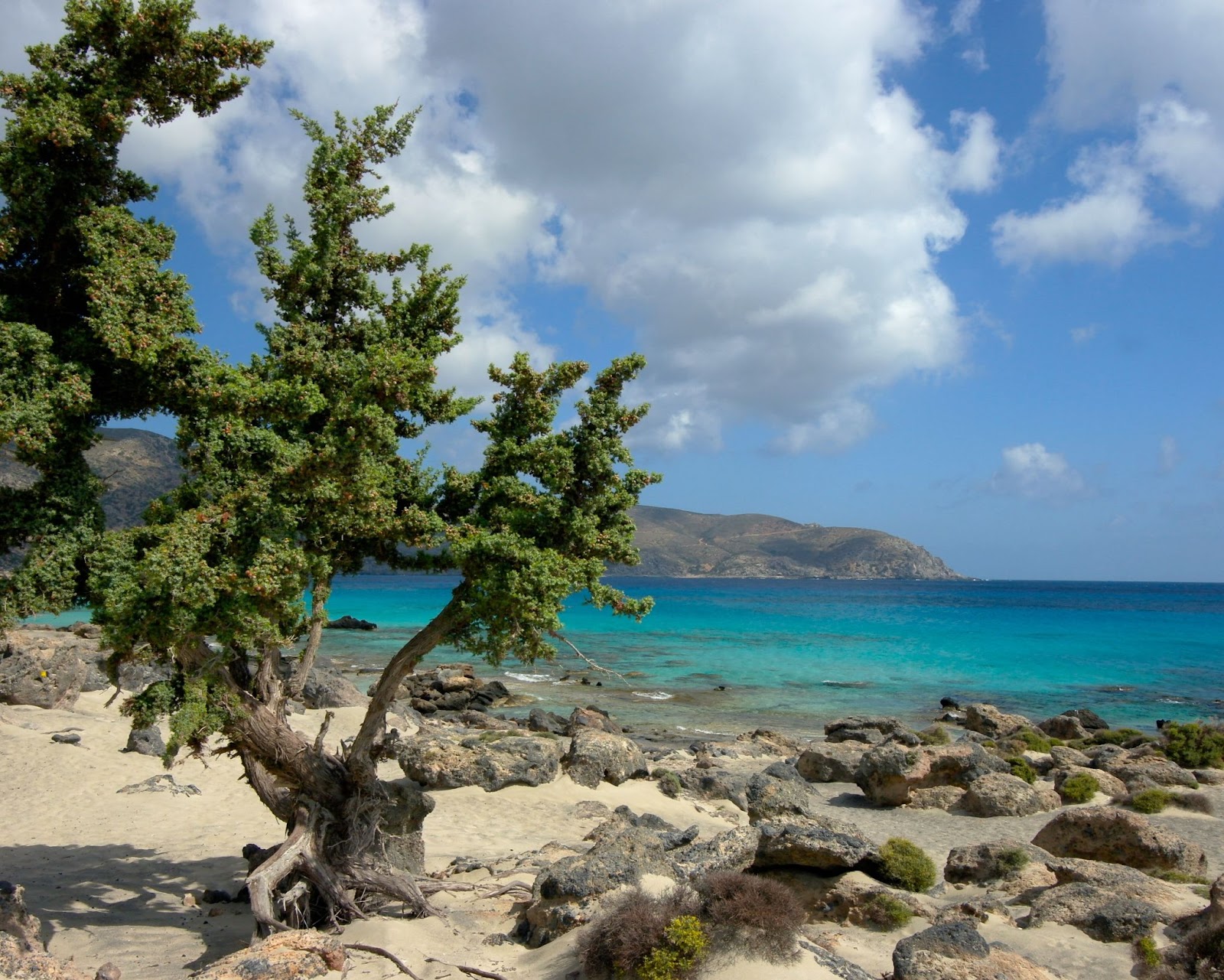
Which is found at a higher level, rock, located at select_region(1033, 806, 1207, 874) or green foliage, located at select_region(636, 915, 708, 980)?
green foliage, located at select_region(636, 915, 708, 980)

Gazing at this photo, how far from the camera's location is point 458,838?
16531 mm

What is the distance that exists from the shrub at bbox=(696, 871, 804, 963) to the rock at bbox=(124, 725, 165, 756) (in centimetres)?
1710

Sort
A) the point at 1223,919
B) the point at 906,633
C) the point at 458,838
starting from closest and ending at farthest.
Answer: the point at 1223,919 < the point at 458,838 < the point at 906,633

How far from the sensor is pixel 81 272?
9.83 metres

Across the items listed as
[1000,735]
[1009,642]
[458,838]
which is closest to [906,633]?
[1009,642]

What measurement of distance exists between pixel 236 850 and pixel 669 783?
10.4 m

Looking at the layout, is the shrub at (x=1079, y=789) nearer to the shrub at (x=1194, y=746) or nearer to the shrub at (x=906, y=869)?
the shrub at (x=1194, y=746)

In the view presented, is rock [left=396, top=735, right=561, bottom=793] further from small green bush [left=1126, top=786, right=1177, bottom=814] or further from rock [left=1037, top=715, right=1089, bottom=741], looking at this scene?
rock [left=1037, top=715, right=1089, bottom=741]

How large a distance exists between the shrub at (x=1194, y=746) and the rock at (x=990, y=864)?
16971 millimetres

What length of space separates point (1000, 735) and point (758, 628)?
54.0m

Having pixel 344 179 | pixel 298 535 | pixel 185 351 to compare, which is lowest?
pixel 298 535

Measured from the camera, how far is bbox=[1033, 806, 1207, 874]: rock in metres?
14.8

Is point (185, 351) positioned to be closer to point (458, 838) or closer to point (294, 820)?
point (294, 820)

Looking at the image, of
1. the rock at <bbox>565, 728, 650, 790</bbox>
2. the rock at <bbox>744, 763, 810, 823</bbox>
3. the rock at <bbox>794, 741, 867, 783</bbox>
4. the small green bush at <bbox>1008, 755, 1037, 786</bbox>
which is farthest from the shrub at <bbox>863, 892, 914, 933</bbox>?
the small green bush at <bbox>1008, 755, 1037, 786</bbox>
